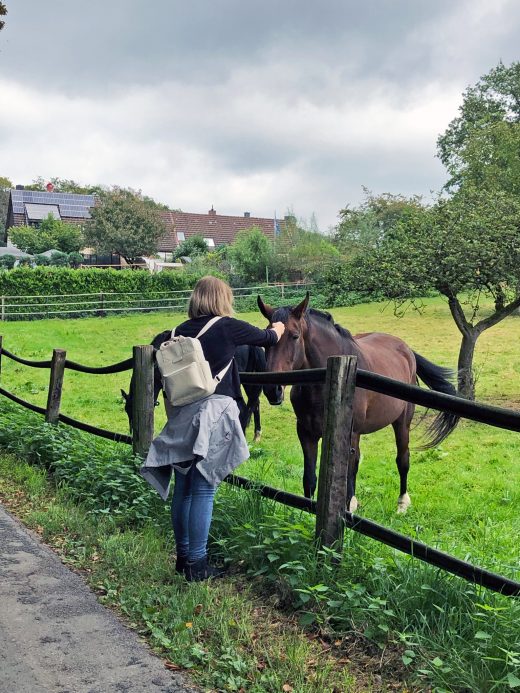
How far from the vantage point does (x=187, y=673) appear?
2.81m

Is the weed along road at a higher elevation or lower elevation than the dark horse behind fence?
lower

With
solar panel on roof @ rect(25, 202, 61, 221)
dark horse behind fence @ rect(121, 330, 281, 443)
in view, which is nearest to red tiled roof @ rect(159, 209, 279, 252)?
solar panel on roof @ rect(25, 202, 61, 221)

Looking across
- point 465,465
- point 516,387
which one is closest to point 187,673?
point 465,465

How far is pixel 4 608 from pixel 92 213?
54491 millimetres

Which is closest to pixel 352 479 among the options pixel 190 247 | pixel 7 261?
pixel 190 247

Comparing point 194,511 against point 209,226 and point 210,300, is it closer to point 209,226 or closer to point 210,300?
point 210,300

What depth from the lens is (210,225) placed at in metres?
72.9

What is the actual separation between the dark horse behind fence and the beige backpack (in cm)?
39

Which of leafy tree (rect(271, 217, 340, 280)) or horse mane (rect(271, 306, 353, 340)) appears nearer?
horse mane (rect(271, 306, 353, 340))

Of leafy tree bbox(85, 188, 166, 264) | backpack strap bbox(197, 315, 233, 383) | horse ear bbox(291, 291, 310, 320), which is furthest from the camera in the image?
leafy tree bbox(85, 188, 166, 264)

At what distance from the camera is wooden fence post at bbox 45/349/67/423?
278 inches

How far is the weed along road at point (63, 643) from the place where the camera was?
107 inches

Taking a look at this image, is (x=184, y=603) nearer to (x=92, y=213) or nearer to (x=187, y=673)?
(x=187, y=673)

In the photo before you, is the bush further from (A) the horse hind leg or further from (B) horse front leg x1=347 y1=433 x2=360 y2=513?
(B) horse front leg x1=347 y1=433 x2=360 y2=513
